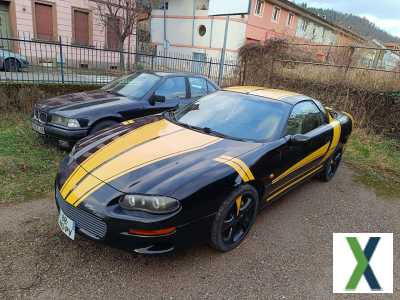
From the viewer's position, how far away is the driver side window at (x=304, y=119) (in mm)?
3492

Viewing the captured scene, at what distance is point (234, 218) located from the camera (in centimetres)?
278

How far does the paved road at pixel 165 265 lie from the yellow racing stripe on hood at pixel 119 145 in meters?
0.62

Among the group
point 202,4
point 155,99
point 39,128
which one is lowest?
point 39,128

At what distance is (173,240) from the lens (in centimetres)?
231

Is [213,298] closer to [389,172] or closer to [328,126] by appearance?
[328,126]

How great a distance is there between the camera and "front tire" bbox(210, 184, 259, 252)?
8.46ft

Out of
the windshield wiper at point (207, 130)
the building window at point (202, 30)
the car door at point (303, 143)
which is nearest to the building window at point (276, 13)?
the building window at point (202, 30)

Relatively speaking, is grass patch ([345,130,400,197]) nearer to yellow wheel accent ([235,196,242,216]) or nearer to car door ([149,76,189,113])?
yellow wheel accent ([235,196,242,216])

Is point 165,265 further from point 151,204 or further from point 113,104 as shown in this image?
point 113,104

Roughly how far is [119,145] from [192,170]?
92cm

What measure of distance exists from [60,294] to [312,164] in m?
3.20

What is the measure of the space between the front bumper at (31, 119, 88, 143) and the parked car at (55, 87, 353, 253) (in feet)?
3.80

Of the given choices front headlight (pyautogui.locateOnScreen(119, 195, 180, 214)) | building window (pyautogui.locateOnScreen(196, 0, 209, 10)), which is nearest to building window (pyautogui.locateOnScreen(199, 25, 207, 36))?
building window (pyautogui.locateOnScreen(196, 0, 209, 10))

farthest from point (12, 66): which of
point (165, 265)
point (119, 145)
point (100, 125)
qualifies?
point (165, 265)
